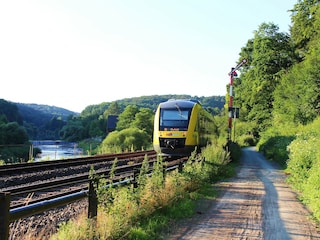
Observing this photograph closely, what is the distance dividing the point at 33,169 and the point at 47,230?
9.66 meters

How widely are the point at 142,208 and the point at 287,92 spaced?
31833 millimetres

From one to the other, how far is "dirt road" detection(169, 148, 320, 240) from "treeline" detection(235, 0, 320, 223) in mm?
629

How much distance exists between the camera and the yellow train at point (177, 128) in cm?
1981

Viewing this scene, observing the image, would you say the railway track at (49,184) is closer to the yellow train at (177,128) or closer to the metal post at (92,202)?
the metal post at (92,202)

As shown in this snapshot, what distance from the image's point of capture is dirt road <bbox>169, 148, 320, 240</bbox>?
716 cm

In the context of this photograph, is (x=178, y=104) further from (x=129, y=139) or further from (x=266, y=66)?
(x=266, y=66)

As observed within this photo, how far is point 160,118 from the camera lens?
20672 millimetres

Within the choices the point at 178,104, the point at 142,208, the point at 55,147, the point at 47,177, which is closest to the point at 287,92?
the point at 178,104

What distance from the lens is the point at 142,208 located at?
298 inches

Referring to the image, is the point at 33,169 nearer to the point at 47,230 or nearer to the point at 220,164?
the point at 220,164

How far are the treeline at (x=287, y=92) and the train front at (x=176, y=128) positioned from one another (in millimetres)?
4895

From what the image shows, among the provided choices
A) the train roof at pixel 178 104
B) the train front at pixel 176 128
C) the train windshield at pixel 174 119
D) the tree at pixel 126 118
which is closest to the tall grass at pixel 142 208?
the train front at pixel 176 128

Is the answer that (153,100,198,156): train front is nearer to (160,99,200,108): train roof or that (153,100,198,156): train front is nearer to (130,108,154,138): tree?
(160,99,200,108): train roof

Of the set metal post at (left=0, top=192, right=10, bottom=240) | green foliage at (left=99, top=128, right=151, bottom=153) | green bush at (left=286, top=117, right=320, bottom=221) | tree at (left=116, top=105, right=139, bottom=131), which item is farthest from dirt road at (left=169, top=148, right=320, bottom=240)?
tree at (left=116, top=105, right=139, bottom=131)
